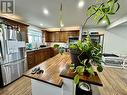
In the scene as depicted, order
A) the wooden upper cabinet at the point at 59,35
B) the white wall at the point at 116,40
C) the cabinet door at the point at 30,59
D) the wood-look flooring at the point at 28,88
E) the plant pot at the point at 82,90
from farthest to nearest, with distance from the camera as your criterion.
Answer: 1. the wooden upper cabinet at the point at 59,35
2. the white wall at the point at 116,40
3. the cabinet door at the point at 30,59
4. the wood-look flooring at the point at 28,88
5. the plant pot at the point at 82,90

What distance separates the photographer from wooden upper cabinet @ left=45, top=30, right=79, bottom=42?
6180mm

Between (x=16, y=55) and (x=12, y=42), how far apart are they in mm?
492

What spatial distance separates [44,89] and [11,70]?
2032 mm

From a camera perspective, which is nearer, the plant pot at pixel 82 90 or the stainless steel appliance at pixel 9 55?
the plant pot at pixel 82 90

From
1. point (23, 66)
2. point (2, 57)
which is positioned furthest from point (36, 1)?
point (23, 66)

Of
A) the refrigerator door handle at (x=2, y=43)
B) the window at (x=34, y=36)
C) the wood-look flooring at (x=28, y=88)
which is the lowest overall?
the wood-look flooring at (x=28, y=88)

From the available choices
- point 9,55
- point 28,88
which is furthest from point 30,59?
point 28,88

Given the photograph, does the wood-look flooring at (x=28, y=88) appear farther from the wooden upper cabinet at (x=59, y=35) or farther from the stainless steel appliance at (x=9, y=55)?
the wooden upper cabinet at (x=59, y=35)

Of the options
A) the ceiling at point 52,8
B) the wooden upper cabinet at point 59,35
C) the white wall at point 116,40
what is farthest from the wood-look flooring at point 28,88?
the wooden upper cabinet at point 59,35

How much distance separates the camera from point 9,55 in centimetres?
275

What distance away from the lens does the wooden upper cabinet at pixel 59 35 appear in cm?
618

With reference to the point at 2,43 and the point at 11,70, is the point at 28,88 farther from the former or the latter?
the point at 2,43

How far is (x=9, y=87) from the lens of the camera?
104 inches

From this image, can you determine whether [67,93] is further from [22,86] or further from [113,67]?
[113,67]
